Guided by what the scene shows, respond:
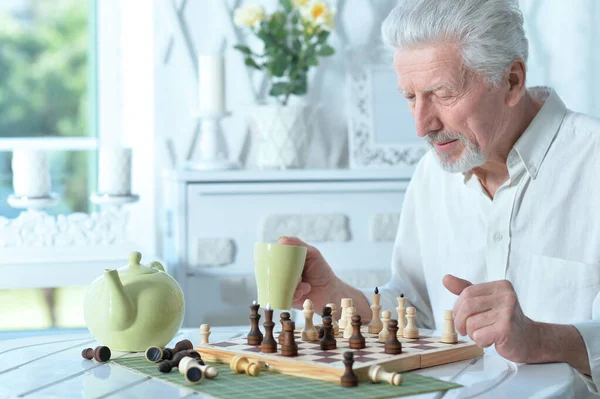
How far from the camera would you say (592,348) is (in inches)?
56.4

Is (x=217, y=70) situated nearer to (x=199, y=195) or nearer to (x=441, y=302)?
(x=199, y=195)

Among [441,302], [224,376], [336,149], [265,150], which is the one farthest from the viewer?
[336,149]

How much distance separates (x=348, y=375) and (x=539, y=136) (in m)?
0.81

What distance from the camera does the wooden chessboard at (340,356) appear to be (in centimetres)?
125

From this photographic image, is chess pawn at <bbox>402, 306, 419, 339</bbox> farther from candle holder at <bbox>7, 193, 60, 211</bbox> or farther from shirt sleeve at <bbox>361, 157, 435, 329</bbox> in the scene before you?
candle holder at <bbox>7, 193, 60, 211</bbox>

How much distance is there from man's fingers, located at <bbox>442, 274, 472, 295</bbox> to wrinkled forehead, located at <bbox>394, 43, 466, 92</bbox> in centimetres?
42

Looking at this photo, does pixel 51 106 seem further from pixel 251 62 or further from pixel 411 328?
pixel 411 328

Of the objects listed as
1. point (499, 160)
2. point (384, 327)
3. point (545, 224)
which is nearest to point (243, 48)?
point (499, 160)

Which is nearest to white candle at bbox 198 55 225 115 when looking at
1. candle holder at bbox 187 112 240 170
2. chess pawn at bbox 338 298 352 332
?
candle holder at bbox 187 112 240 170

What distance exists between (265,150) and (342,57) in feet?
1.41

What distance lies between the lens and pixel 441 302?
193 centimetres

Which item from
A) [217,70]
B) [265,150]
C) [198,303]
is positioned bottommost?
[198,303]

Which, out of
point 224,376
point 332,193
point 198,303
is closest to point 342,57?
point 332,193

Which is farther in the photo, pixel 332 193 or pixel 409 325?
pixel 332 193
